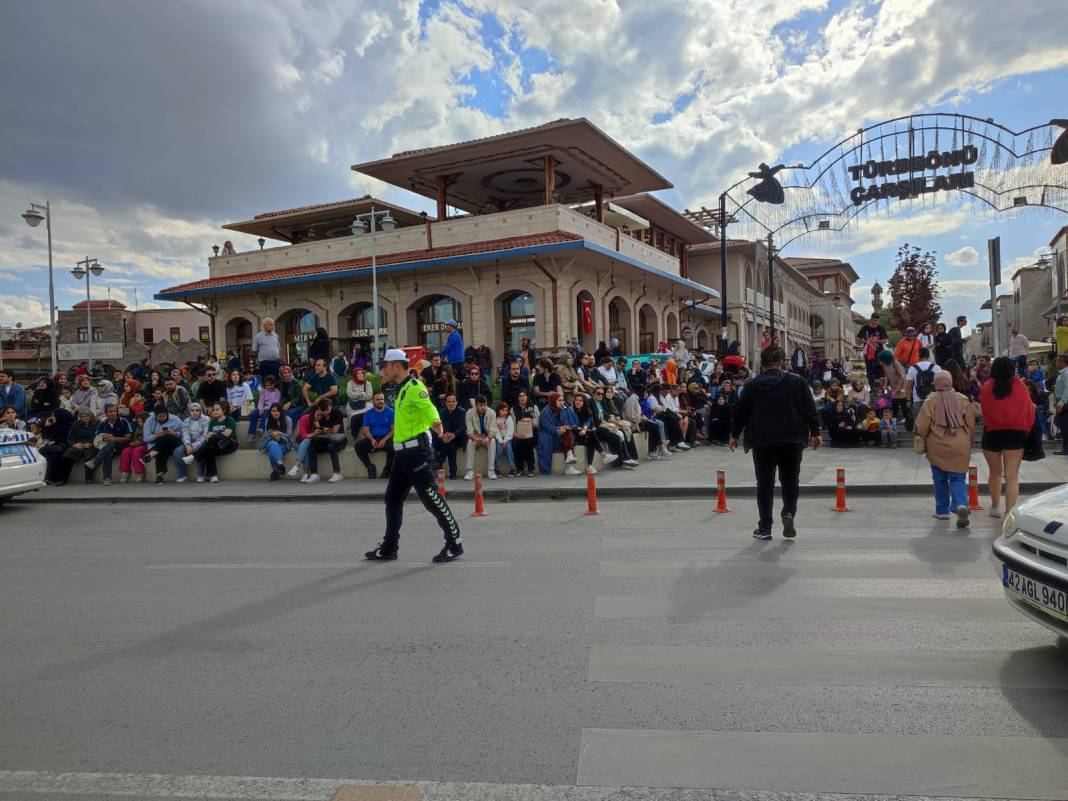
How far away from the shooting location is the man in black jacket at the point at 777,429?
26.2 ft

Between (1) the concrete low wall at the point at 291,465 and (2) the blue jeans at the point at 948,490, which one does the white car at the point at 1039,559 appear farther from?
(1) the concrete low wall at the point at 291,465

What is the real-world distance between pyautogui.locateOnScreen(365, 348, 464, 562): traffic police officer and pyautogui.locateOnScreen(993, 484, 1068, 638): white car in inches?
186

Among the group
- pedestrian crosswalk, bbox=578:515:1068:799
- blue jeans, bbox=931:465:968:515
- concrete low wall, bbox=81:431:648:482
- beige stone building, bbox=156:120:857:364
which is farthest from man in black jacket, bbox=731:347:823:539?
beige stone building, bbox=156:120:857:364

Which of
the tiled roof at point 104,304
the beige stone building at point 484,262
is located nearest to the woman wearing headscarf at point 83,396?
the beige stone building at point 484,262

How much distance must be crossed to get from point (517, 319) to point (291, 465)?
12.2m

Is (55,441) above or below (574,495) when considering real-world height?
above

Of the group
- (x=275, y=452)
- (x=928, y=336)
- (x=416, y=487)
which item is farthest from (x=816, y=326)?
(x=416, y=487)

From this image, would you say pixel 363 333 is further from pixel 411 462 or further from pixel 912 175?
pixel 411 462

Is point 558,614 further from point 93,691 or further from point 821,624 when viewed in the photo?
point 93,691

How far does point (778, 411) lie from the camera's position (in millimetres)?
8008

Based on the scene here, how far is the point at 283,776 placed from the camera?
3.34 m

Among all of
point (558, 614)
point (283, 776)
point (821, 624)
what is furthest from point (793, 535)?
point (283, 776)

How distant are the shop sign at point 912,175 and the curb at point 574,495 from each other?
29.6ft

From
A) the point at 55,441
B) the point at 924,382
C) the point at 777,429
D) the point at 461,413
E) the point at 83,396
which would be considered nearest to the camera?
the point at 777,429
